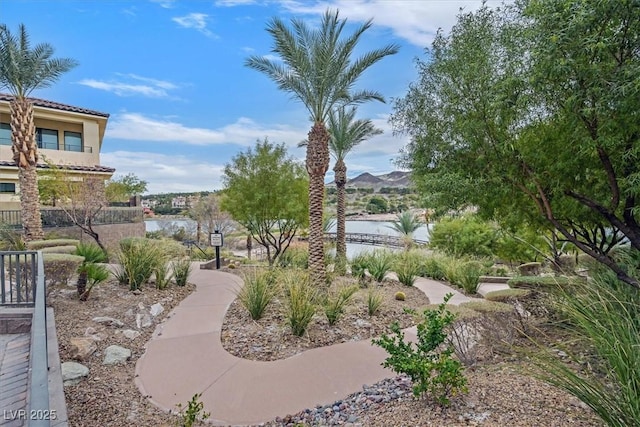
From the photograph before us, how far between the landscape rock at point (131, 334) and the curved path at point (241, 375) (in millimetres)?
336

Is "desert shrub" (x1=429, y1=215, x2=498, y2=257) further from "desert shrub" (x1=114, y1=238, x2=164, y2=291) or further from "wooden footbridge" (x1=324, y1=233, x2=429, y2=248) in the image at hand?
"desert shrub" (x1=114, y1=238, x2=164, y2=291)

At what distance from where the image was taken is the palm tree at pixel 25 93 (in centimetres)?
1170

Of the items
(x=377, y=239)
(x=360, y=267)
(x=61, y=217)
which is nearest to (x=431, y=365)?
(x=360, y=267)

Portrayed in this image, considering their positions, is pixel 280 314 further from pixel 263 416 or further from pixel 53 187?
pixel 53 187

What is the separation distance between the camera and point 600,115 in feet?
14.6

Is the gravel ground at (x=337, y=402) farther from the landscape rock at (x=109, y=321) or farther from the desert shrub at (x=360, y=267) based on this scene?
the desert shrub at (x=360, y=267)

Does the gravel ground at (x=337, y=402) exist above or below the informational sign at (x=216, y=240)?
below

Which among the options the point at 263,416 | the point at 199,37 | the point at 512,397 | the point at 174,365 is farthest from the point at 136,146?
the point at 512,397

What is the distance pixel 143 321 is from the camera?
680 cm

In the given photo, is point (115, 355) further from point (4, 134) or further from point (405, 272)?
point (4, 134)

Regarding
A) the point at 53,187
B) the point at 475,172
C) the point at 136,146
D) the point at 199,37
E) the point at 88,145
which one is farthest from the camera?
the point at 136,146

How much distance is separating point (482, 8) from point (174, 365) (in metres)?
7.53

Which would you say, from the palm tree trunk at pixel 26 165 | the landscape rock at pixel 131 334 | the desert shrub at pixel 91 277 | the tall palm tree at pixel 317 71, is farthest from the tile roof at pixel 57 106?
the landscape rock at pixel 131 334

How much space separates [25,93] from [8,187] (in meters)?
11.0
